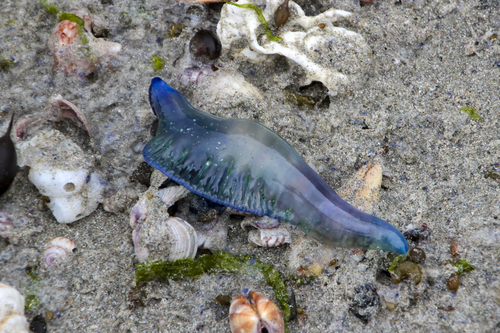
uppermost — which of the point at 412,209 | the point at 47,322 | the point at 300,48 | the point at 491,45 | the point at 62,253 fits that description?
the point at 491,45

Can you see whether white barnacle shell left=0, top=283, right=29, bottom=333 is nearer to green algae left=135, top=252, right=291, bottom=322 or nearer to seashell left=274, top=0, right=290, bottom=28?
green algae left=135, top=252, right=291, bottom=322

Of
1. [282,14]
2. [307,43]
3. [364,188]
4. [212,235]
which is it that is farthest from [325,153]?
[282,14]

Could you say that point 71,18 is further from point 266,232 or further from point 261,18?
point 266,232

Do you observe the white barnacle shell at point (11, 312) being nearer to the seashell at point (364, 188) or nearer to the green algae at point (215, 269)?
the green algae at point (215, 269)

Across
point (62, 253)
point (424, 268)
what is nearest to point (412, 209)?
point (424, 268)

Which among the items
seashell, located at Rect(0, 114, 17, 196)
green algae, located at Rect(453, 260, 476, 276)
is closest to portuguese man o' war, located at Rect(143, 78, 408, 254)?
green algae, located at Rect(453, 260, 476, 276)

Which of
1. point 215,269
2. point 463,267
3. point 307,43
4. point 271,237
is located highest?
point 307,43

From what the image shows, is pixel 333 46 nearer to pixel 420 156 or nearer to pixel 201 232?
pixel 420 156

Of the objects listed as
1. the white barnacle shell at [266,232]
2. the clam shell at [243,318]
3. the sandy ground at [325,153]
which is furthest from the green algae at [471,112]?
the clam shell at [243,318]
